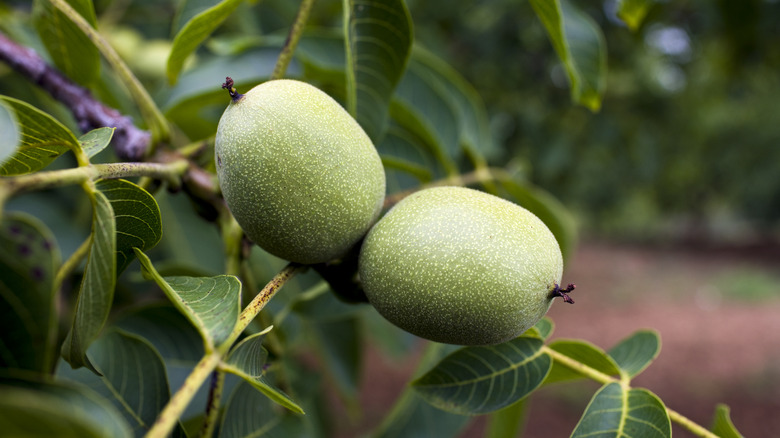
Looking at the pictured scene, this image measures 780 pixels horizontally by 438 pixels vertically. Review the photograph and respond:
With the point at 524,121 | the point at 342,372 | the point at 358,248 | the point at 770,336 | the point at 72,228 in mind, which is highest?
the point at 358,248

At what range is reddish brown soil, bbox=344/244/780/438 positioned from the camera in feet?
20.6

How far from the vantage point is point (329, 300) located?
1.27m

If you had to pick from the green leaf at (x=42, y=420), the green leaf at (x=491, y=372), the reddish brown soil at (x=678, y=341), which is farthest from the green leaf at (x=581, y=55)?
the reddish brown soil at (x=678, y=341)

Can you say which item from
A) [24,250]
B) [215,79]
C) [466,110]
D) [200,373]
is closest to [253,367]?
[200,373]

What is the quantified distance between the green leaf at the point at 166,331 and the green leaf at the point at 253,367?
0.43 meters

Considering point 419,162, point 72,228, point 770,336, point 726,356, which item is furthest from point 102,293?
point 770,336

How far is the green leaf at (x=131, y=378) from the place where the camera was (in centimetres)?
84

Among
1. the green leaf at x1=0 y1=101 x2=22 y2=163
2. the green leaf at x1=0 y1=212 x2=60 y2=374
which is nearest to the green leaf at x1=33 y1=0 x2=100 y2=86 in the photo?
the green leaf at x1=0 y1=212 x2=60 y2=374

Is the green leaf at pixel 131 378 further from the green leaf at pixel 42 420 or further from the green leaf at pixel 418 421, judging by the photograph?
the green leaf at pixel 418 421

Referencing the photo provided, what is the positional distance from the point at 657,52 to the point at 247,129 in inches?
153

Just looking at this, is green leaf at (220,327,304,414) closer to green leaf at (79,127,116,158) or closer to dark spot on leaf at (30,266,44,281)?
green leaf at (79,127,116,158)

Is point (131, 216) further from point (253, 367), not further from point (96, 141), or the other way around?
point (253, 367)

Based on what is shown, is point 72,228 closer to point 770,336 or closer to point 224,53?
point 224,53

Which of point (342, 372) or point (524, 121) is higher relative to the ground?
point (524, 121)
